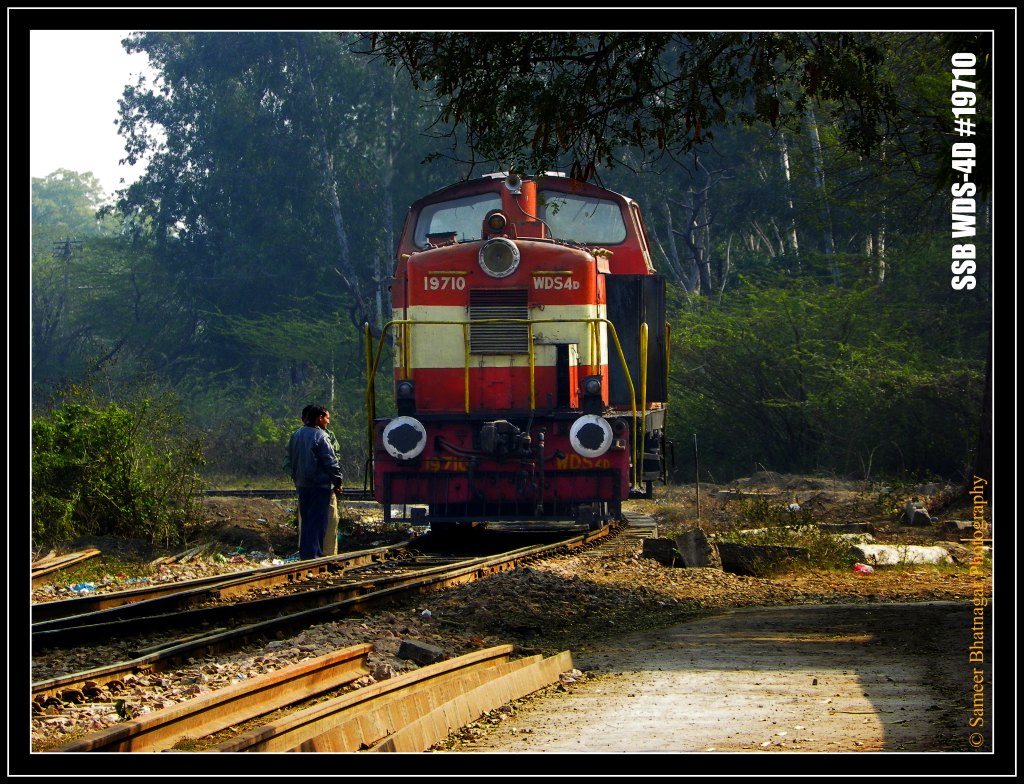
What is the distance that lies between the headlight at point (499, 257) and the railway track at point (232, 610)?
2759 mm

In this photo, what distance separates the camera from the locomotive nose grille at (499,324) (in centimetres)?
1262

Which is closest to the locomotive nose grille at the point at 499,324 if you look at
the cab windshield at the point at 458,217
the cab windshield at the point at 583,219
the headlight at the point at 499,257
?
the headlight at the point at 499,257

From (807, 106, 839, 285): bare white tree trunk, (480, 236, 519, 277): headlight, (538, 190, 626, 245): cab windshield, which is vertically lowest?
(480, 236, 519, 277): headlight

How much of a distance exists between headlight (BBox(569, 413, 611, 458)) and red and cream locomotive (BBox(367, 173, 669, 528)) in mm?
12

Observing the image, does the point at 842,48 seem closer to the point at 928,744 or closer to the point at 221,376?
the point at 928,744

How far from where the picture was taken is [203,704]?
531 cm

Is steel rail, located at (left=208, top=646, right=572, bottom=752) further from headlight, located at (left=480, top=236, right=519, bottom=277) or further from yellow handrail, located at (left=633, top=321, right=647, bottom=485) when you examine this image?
headlight, located at (left=480, top=236, right=519, bottom=277)

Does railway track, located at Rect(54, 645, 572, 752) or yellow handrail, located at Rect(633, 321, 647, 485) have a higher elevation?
yellow handrail, located at Rect(633, 321, 647, 485)

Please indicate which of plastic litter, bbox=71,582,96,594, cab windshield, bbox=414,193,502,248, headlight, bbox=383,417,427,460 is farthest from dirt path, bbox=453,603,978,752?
cab windshield, bbox=414,193,502,248

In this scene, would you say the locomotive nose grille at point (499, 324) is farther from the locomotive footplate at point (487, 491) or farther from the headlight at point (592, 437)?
the locomotive footplate at point (487, 491)

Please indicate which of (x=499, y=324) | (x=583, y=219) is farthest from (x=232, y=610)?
(x=583, y=219)

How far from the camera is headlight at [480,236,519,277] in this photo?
40.9 ft

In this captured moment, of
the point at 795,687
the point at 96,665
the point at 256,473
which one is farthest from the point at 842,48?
the point at 256,473

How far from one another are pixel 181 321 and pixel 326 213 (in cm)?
566
